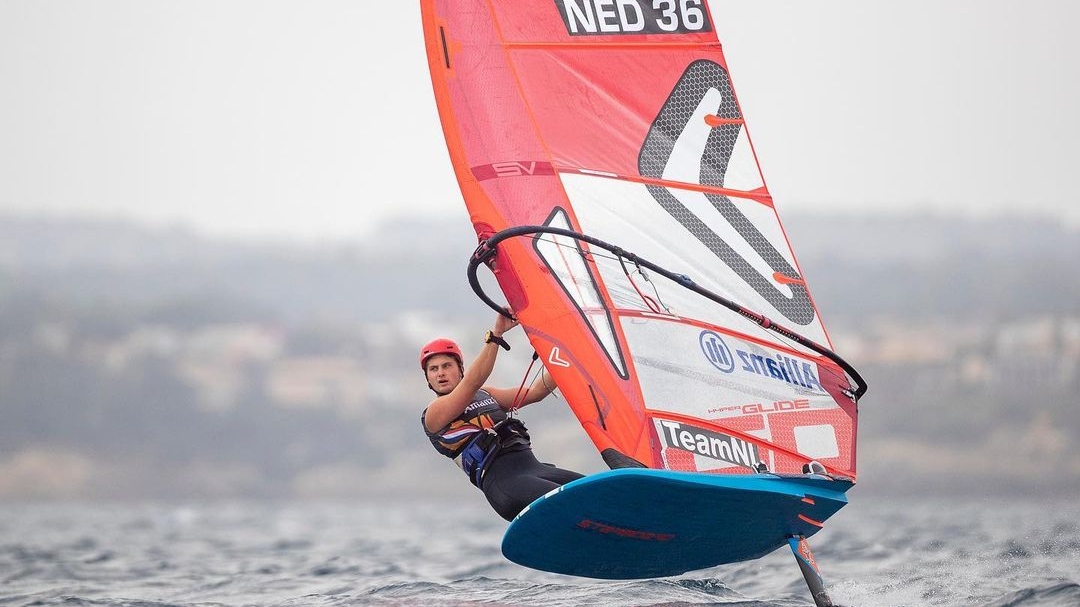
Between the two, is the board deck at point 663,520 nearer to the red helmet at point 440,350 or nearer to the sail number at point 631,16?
the red helmet at point 440,350

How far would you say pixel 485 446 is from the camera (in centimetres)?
766

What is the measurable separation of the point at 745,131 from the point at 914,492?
95850 millimetres

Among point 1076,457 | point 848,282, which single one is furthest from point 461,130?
point 848,282

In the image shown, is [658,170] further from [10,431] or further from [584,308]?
[10,431]

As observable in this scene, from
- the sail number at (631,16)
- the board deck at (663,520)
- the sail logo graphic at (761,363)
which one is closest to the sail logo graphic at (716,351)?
the sail logo graphic at (761,363)

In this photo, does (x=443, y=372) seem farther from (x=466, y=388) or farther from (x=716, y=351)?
(x=716, y=351)

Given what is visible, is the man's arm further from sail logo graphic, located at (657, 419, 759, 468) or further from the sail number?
the sail number

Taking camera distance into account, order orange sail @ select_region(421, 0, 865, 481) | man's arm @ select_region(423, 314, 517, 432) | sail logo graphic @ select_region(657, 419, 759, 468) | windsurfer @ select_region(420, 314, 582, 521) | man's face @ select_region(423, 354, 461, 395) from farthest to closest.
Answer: man's face @ select_region(423, 354, 461, 395) → windsurfer @ select_region(420, 314, 582, 521) → orange sail @ select_region(421, 0, 865, 481) → sail logo graphic @ select_region(657, 419, 759, 468) → man's arm @ select_region(423, 314, 517, 432)

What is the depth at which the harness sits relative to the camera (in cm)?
764

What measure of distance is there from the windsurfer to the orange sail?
49 centimetres

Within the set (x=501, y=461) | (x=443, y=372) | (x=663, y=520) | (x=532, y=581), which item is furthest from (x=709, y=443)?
(x=532, y=581)

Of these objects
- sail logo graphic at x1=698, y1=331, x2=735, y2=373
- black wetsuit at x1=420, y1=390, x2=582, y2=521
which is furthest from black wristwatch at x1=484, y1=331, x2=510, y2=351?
sail logo graphic at x1=698, y1=331, x2=735, y2=373

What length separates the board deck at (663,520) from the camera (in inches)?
262

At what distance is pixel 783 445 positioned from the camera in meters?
7.28
